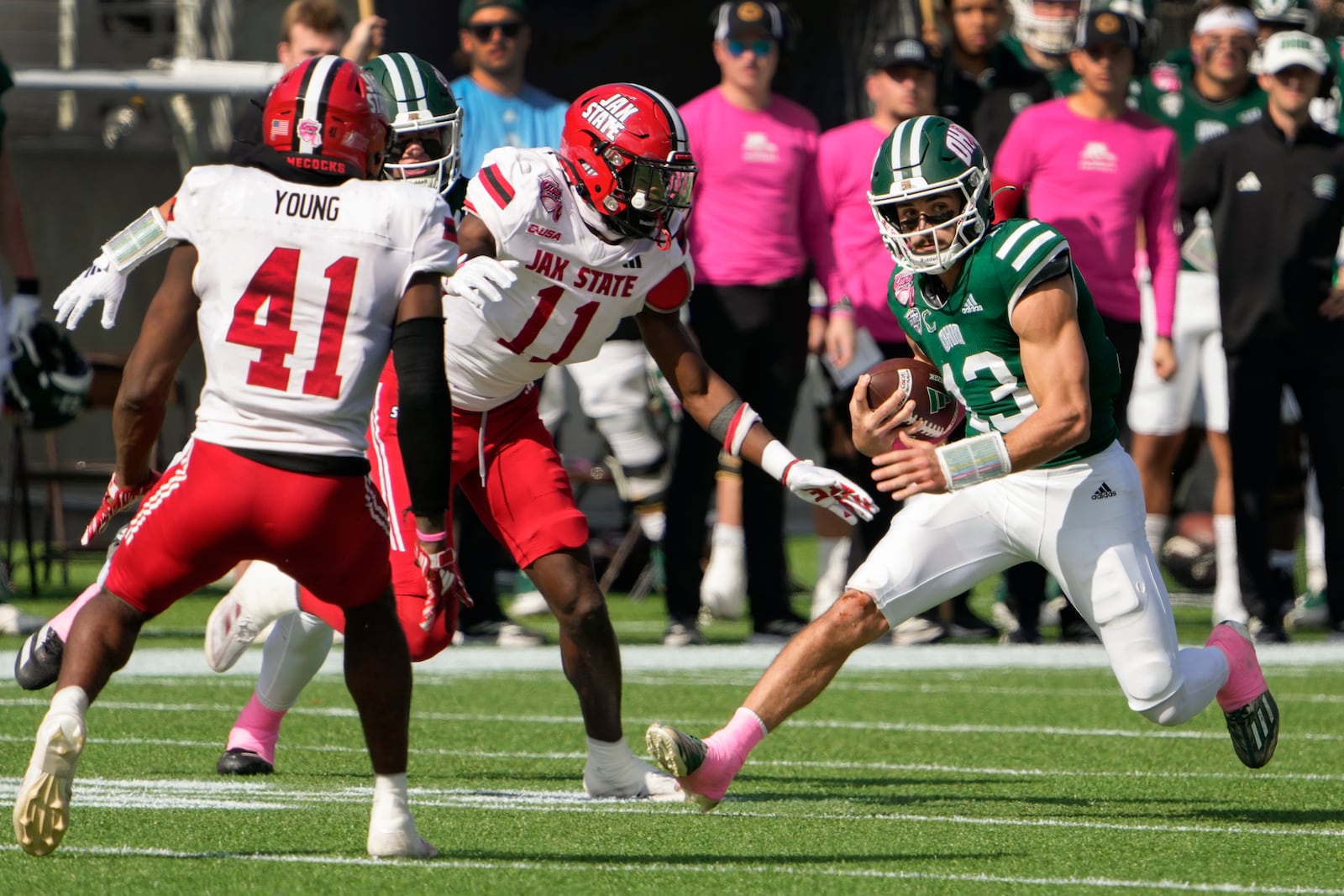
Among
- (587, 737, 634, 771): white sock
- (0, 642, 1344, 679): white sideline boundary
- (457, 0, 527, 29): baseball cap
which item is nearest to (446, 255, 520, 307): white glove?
(587, 737, 634, 771): white sock

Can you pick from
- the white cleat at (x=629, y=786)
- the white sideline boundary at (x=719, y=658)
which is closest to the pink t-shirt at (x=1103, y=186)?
the white sideline boundary at (x=719, y=658)

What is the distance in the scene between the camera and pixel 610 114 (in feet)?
18.2

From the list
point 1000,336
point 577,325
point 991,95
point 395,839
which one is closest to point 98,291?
point 395,839

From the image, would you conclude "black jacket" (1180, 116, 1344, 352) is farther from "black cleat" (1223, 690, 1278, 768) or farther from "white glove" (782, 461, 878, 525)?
"white glove" (782, 461, 878, 525)

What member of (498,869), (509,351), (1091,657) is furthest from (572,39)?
(498,869)

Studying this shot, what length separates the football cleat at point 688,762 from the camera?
486 centimetres

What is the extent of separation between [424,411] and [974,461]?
1.39 metres

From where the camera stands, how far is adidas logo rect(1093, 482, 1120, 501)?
5.32 metres

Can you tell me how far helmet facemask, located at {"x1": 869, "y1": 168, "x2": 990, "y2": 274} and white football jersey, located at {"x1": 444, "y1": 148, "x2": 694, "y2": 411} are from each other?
24.1 inches

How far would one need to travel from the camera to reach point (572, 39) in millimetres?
12125

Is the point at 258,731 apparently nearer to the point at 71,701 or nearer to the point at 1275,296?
the point at 71,701

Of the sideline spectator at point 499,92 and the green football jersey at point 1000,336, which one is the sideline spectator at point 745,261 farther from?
the green football jersey at point 1000,336

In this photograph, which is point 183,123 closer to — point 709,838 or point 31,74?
point 31,74

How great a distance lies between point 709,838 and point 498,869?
2.11ft
